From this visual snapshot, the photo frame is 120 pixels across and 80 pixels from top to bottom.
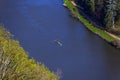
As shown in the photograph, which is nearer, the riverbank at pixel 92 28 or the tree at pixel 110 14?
the riverbank at pixel 92 28

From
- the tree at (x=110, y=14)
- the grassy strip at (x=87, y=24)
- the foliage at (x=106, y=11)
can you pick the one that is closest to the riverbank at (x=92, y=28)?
the grassy strip at (x=87, y=24)

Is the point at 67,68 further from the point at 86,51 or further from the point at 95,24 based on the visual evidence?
the point at 95,24

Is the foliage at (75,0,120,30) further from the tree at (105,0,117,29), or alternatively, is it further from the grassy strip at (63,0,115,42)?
the grassy strip at (63,0,115,42)

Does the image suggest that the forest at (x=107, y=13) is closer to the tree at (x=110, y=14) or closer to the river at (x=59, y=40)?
the tree at (x=110, y=14)

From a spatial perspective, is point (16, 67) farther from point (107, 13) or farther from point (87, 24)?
point (87, 24)

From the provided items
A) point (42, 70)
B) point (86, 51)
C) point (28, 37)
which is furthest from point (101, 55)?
point (42, 70)

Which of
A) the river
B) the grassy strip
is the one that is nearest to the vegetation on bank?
the river

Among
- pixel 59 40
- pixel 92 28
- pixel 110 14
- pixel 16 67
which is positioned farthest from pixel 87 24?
pixel 16 67
